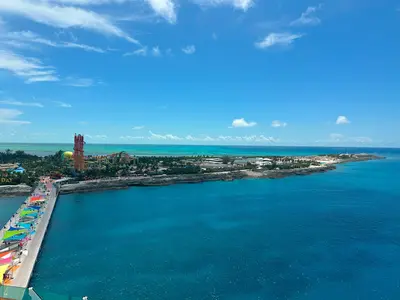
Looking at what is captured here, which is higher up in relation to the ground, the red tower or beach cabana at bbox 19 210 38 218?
the red tower

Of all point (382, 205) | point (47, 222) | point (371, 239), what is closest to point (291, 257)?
point (371, 239)

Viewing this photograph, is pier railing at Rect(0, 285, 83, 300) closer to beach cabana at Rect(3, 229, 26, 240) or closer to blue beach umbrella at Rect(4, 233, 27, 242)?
blue beach umbrella at Rect(4, 233, 27, 242)

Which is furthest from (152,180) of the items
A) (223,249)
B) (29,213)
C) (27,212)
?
(223,249)

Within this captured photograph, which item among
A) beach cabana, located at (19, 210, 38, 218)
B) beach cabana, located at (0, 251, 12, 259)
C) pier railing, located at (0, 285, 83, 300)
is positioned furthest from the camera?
beach cabana, located at (19, 210, 38, 218)

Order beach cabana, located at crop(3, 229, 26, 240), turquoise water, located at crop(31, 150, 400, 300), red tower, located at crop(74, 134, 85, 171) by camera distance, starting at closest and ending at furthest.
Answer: turquoise water, located at crop(31, 150, 400, 300)
beach cabana, located at crop(3, 229, 26, 240)
red tower, located at crop(74, 134, 85, 171)

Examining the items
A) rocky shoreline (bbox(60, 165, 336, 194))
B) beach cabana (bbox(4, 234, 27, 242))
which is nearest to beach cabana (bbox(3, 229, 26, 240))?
beach cabana (bbox(4, 234, 27, 242))

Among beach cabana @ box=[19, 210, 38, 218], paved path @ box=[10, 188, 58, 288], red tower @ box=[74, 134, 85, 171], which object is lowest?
paved path @ box=[10, 188, 58, 288]
